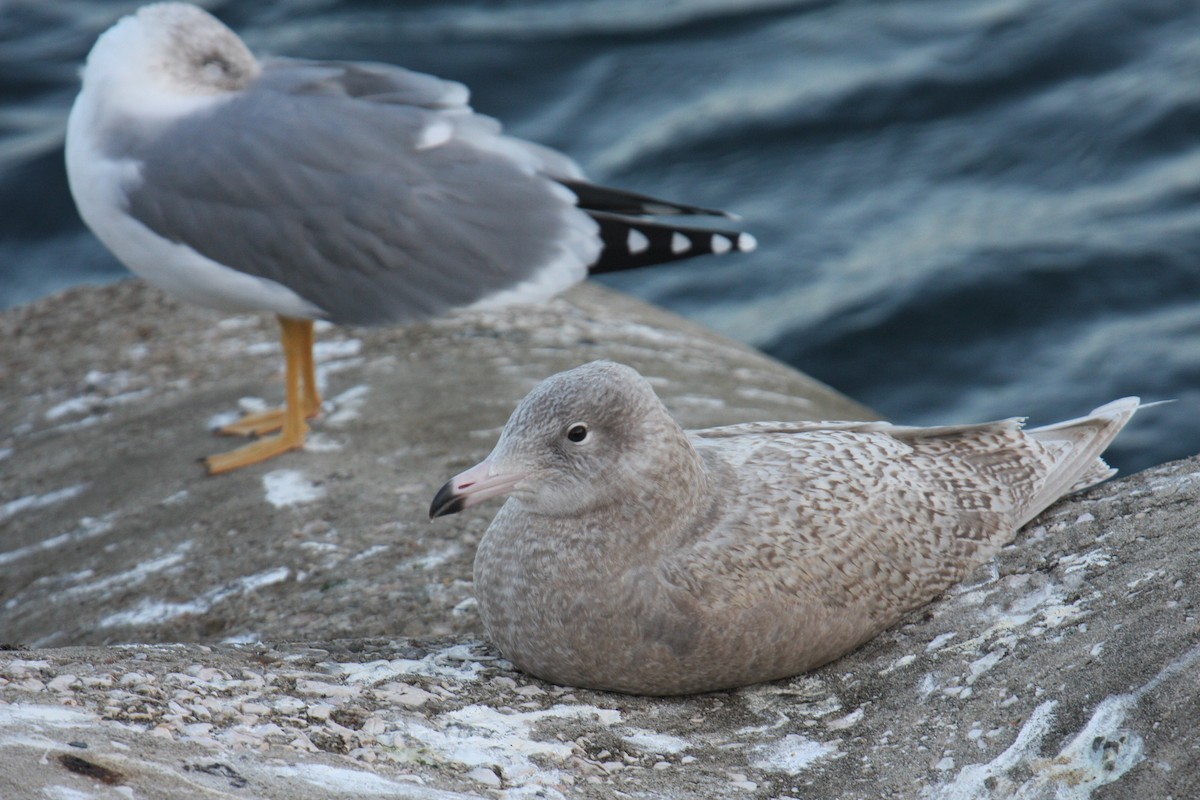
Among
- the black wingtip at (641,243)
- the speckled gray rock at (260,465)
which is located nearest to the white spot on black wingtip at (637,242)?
the black wingtip at (641,243)

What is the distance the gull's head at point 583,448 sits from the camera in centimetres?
331

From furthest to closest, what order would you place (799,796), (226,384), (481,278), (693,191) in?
(693,191), (226,384), (481,278), (799,796)

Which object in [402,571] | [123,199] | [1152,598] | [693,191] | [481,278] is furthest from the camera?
[693,191]

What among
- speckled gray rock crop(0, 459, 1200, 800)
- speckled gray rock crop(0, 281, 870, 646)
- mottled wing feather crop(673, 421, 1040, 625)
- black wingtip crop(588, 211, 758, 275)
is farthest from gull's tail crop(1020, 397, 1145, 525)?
black wingtip crop(588, 211, 758, 275)

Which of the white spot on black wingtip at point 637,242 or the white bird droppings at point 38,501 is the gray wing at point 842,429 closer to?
the white spot on black wingtip at point 637,242

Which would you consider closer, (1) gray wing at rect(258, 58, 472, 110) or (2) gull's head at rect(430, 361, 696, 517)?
(2) gull's head at rect(430, 361, 696, 517)

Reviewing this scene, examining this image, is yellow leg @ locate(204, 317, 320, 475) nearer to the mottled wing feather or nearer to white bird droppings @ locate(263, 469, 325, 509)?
white bird droppings @ locate(263, 469, 325, 509)

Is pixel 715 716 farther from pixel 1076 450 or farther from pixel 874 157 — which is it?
pixel 874 157

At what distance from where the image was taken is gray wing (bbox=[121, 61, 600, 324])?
16.5 ft

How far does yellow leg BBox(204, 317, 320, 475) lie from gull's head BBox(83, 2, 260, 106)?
3.08 feet

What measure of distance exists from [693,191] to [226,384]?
488cm

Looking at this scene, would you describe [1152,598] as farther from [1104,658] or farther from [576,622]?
[576,622]

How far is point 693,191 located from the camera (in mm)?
10211

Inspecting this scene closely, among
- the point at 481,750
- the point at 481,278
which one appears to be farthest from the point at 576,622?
the point at 481,278
